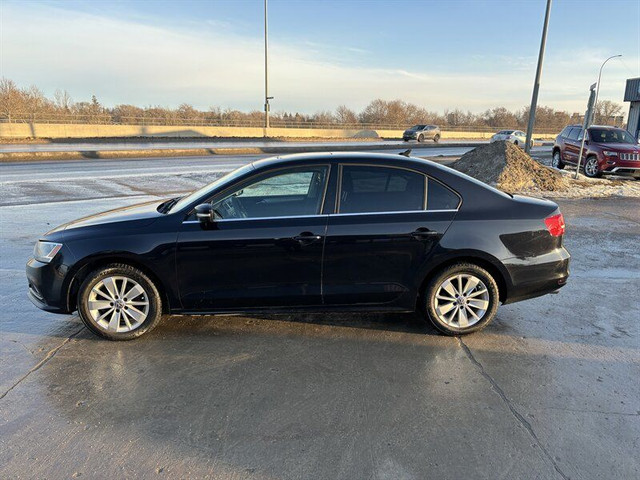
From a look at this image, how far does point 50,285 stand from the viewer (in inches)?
151

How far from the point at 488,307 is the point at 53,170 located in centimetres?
1781

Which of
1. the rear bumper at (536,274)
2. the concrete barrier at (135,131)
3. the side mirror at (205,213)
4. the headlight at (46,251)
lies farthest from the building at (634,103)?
the headlight at (46,251)

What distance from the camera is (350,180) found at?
13.1ft

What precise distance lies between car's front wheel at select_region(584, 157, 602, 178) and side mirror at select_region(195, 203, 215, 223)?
15489 mm

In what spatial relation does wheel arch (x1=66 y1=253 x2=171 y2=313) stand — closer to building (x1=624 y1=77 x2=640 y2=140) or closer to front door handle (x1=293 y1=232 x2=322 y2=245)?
front door handle (x1=293 y1=232 x2=322 y2=245)

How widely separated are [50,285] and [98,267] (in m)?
0.44

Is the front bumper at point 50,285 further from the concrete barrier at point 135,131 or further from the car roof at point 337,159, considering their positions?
the concrete barrier at point 135,131

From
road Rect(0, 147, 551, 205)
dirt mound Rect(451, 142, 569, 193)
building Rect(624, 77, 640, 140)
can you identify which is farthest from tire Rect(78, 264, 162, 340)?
building Rect(624, 77, 640, 140)

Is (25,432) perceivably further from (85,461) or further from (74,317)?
(74,317)

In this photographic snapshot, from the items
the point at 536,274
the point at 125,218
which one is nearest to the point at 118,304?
the point at 125,218

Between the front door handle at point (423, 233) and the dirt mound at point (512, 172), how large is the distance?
9515 millimetres

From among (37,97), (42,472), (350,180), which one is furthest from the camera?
(37,97)

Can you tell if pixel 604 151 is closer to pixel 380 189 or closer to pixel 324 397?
pixel 380 189

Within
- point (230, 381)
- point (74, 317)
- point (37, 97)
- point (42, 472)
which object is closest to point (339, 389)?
point (230, 381)
